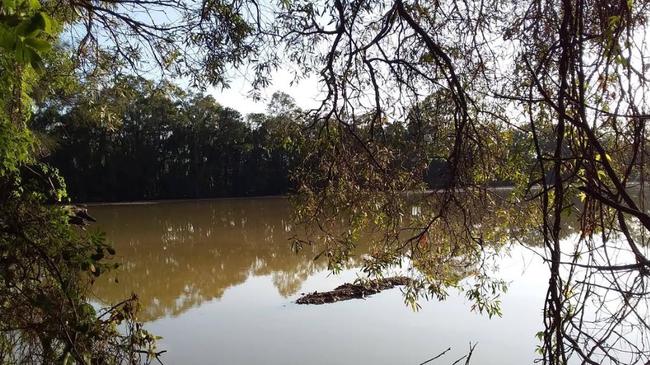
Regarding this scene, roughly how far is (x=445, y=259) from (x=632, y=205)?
7.59 feet

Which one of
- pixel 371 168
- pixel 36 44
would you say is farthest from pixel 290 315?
pixel 36 44

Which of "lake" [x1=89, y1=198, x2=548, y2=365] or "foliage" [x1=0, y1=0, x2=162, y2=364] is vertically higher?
"foliage" [x1=0, y1=0, x2=162, y2=364]

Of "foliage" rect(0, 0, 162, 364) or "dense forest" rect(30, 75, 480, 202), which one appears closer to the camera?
"foliage" rect(0, 0, 162, 364)

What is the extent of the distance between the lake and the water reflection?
1.3 inches

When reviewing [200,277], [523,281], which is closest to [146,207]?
[200,277]

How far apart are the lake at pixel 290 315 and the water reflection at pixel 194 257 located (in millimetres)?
33

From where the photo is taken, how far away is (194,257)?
11945 millimetres

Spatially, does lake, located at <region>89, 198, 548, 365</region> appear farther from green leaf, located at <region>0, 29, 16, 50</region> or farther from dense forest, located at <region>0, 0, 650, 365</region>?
green leaf, located at <region>0, 29, 16, 50</region>

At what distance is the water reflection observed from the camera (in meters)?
8.75

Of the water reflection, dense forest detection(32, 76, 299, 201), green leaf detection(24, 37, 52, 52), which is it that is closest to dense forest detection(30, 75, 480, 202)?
dense forest detection(32, 76, 299, 201)

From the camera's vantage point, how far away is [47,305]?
215 cm

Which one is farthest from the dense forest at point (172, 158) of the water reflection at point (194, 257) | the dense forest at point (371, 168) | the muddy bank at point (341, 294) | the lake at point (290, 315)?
the dense forest at point (371, 168)

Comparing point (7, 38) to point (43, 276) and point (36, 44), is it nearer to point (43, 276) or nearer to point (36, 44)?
point (36, 44)

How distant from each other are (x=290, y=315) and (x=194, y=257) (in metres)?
5.19
